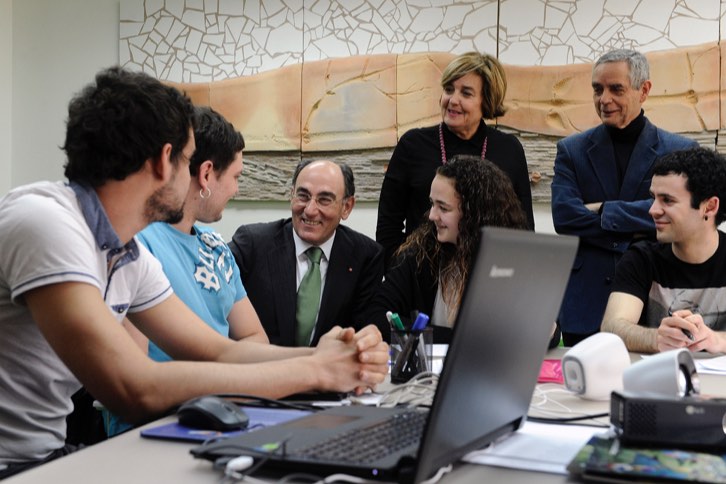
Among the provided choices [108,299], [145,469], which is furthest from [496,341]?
[108,299]

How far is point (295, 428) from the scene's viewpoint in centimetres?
119

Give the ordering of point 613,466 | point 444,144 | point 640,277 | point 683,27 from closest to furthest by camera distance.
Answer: point 613,466
point 640,277
point 444,144
point 683,27

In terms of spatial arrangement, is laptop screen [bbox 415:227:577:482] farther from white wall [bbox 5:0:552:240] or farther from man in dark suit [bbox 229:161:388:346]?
white wall [bbox 5:0:552:240]

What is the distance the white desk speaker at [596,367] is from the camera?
159 centimetres

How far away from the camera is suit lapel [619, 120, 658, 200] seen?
2.96 meters

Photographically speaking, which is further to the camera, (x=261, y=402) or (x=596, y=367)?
(x=596, y=367)

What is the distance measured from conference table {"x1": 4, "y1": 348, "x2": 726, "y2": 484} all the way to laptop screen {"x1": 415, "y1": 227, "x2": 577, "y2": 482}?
0.04 m

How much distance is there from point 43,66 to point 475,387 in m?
4.38

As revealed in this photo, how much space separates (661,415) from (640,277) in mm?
1546

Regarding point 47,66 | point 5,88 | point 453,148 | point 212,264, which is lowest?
point 212,264

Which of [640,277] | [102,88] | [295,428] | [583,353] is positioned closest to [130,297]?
[102,88]

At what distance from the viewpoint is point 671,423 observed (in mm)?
1121

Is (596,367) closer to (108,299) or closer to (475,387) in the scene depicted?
(475,387)

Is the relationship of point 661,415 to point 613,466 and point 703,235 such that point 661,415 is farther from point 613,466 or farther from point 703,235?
point 703,235
